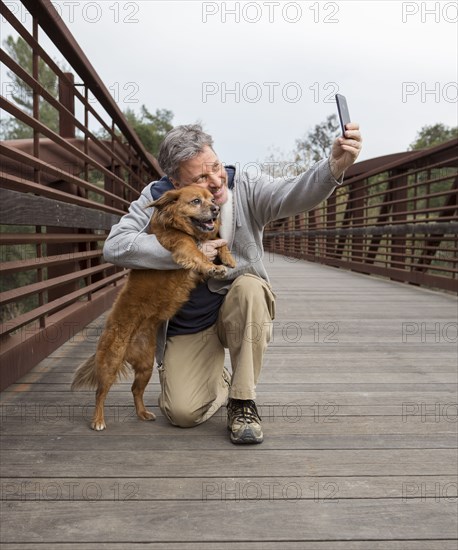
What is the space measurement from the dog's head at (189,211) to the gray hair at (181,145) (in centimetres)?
14

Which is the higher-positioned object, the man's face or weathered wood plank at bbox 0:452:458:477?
the man's face

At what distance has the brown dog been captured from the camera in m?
2.13

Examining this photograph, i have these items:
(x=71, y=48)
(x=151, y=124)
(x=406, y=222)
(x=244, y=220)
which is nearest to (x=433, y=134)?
(x=151, y=124)

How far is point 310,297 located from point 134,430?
14.3 ft

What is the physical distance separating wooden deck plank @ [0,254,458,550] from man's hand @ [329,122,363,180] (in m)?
1.01

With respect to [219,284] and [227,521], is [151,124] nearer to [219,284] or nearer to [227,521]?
[219,284]

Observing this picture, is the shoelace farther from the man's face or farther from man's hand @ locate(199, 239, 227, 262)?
the man's face

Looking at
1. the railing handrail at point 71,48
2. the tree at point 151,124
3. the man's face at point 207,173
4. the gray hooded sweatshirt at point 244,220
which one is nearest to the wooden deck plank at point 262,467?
the gray hooded sweatshirt at point 244,220

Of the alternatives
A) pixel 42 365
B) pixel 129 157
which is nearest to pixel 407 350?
pixel 42 365

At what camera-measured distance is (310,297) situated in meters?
6.23

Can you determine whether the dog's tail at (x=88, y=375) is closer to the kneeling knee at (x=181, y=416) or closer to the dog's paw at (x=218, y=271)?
the kneeling knee at (x=181, y=416)

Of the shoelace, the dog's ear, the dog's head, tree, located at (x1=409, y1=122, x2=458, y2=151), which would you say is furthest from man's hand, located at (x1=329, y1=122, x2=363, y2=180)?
tree, located at (x1=409, y1=122, x2=458, y2=151)

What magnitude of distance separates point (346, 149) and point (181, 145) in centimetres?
72

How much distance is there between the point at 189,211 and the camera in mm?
2150
